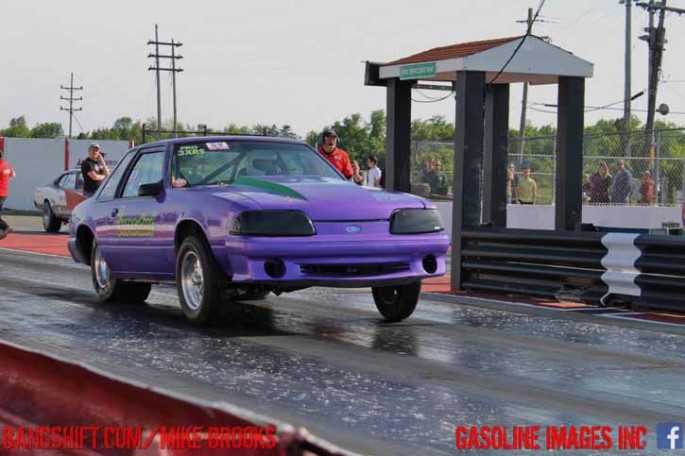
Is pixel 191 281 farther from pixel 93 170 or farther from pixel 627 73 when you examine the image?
pixel 627 73

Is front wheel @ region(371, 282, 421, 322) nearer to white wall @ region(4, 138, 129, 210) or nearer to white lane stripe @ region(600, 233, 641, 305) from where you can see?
white lane stripe @ region(600, 233, 641, 305)

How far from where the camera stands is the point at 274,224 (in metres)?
8.00

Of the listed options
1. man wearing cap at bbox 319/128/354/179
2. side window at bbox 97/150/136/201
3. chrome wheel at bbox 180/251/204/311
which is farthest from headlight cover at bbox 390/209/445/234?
man wearing cap at bbox 319/128/354/179

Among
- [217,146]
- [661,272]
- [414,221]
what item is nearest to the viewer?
[414,221]

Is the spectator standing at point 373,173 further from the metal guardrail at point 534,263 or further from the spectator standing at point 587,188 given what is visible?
the metal guardrail at point 534,263

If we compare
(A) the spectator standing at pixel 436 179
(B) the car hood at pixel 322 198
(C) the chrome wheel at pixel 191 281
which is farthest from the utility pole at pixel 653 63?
(C) the chrome wheel at pixel 191 281

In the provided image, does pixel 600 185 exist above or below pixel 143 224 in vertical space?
above

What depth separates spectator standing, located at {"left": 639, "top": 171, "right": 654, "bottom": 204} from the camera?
2089 centimetres

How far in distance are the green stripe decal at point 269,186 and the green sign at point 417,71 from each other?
181 inches

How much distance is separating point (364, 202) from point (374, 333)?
1.02 m

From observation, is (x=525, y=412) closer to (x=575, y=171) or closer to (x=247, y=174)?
(x=247, y=174)

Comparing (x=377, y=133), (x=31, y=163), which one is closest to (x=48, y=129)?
(x=377, y=133)

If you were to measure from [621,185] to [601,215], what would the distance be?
40.7 inches

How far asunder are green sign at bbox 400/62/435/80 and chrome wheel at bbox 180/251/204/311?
17.5 feet
